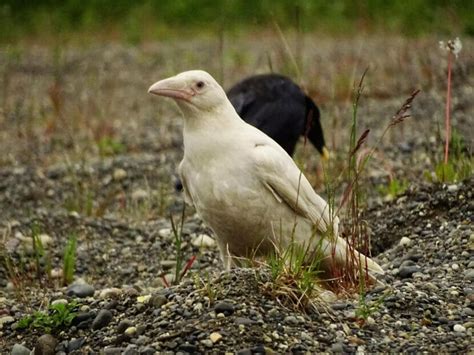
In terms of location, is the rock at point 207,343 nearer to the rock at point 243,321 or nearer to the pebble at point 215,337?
the pebble at point 215,337

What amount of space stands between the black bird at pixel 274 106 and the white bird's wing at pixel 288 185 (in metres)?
2.15

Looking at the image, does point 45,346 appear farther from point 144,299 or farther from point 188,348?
point 188,348

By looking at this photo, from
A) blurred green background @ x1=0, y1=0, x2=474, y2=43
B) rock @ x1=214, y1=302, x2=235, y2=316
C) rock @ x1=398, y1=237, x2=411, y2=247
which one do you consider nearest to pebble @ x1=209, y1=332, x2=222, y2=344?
rock @ x1=214, y1=302, x2=235, y2=316

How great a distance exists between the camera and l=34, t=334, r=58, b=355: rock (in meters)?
3.97

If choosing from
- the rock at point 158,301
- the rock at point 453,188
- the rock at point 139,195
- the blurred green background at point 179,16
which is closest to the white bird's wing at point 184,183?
the rock at point 158,301

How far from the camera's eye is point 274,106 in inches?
266

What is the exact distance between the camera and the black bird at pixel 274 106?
670cm

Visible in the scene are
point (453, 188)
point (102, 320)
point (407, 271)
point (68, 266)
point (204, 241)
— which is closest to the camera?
point (102, 320)

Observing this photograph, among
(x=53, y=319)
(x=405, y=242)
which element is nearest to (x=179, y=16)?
(x=405, y=242)

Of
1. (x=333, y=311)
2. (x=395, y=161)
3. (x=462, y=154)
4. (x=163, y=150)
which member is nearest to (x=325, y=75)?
(x=163, y=150)

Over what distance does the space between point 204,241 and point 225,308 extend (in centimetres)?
226

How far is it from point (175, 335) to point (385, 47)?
8.60 meters

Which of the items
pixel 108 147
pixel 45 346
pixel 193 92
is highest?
pixel 193 92

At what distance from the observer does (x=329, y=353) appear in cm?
362
